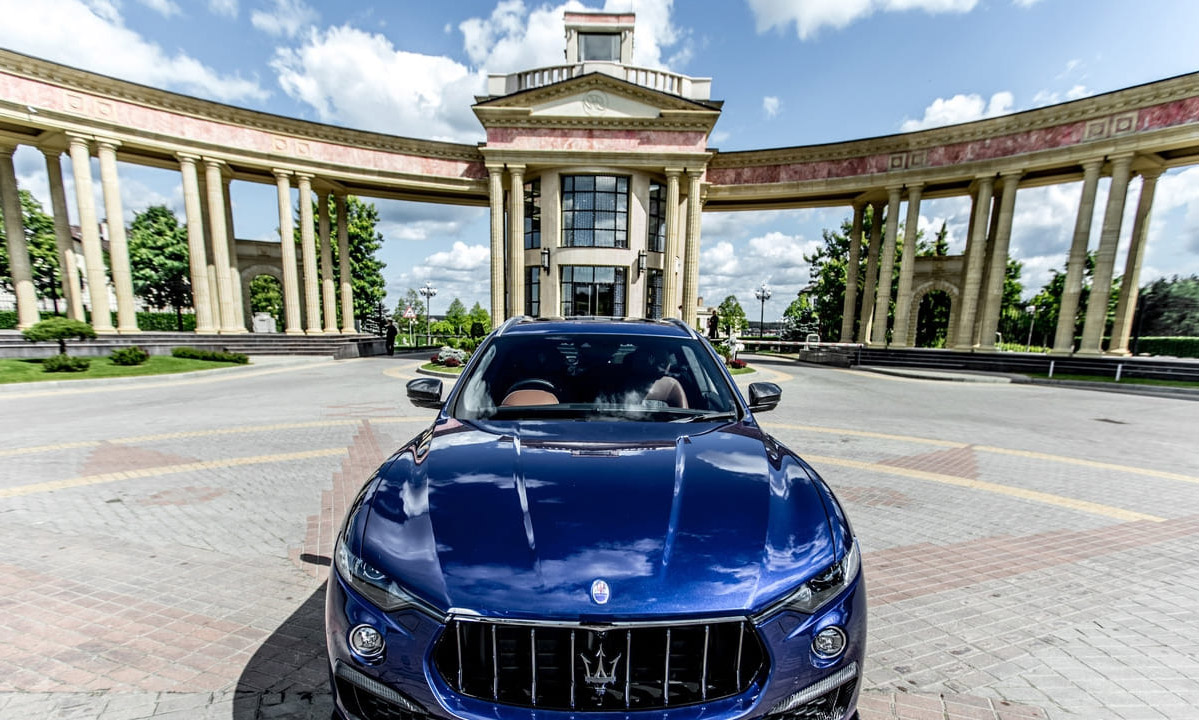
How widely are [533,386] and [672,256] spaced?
22.8m

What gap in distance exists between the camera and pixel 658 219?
26.8 m

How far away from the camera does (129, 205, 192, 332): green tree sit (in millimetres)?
36625

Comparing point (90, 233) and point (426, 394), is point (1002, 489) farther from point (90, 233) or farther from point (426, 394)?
point (90, 233)

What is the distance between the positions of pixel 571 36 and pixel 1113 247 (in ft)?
98.0

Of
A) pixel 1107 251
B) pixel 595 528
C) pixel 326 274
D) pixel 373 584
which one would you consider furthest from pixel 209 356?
pixel 1107 251

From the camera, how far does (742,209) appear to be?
30.5m

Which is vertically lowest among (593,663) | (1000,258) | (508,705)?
(508,705)

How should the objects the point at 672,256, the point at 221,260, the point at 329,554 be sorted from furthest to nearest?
the point at 672,256, the point at 221,260, the point at 329,554

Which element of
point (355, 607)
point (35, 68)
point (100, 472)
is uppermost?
point (35, 68)

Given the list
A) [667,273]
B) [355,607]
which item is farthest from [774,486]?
[667,273]

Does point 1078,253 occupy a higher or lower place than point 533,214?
lower

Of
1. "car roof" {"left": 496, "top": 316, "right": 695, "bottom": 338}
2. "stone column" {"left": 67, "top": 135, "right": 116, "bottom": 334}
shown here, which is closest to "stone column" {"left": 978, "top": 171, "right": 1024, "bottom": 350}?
"car roof" {"left": 496, "top": 316, "right": 695, "bottom": 338}

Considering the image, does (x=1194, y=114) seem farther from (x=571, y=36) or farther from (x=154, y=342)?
(x=154, y=342)

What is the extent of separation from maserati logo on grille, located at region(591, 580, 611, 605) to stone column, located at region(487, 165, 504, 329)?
23.5 metres
